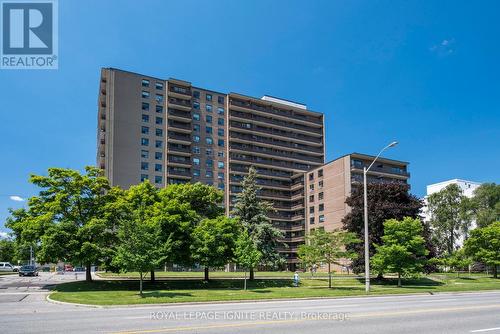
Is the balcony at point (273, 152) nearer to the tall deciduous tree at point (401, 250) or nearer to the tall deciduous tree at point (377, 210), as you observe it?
the tall deciduous tree at point (377, 210)

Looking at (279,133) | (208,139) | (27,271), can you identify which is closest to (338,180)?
(279,133)

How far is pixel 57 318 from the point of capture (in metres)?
15.3

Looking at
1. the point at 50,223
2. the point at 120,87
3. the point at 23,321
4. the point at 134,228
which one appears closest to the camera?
the point at 23,321

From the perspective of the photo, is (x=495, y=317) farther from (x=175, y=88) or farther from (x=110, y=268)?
(x=175, y=88)

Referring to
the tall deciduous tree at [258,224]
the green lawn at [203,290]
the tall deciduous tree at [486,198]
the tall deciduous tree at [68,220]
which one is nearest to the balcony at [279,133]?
the tall deciduous tree at [486,198]

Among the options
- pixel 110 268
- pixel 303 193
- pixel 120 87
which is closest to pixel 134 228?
pixel 110 268

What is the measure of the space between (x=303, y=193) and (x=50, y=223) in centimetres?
7184

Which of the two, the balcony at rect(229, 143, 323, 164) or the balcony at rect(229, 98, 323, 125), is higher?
the balcony at rect(229, 98, 323, 125)

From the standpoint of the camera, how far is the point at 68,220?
34781mm

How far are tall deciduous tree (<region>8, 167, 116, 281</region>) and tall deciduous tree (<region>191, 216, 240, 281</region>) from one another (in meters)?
7.59

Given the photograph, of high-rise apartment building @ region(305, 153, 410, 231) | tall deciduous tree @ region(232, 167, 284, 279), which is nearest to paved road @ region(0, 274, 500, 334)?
tall deciduous tree @ region(232, 167, 284, 279)

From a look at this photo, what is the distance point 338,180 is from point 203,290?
57.7 meters

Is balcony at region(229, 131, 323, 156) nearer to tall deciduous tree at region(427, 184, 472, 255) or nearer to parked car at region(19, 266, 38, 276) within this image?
tall deciduous tree at region(427, 184, 472, 255)

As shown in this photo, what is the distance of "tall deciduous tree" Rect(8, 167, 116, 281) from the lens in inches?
1303
